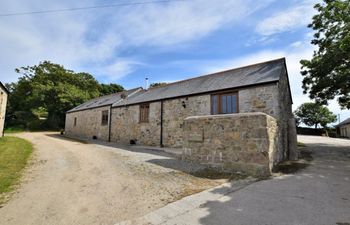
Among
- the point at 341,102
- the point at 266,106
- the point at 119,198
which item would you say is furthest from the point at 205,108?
the point at 341,102

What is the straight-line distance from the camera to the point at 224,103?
35.2ft

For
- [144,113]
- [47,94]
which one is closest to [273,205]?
[144,113]

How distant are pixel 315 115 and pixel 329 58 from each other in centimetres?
3961

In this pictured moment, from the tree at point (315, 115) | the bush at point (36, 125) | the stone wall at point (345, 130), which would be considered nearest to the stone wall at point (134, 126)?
the bush at point (36, 125)

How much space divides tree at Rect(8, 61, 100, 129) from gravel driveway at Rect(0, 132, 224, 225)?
26.2m

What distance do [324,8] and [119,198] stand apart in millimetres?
16066

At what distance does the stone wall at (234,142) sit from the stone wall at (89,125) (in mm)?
13261

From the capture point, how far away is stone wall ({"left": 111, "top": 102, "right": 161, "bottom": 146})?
14039mm

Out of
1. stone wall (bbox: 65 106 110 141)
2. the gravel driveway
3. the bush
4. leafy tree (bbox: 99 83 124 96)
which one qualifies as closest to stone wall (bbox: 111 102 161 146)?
stone wall (bbox: 65 106 110 141)

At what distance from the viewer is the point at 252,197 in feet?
14.0

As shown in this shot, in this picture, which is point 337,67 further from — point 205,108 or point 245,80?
point 205,108

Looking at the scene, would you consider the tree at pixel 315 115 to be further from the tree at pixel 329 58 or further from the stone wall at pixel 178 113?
the stone wall at pixel 178 113

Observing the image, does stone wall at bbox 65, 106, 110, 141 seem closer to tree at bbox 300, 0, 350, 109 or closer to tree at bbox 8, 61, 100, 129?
tree at bbox 8, 61, 100, 129

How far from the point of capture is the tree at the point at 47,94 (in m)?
29.3
